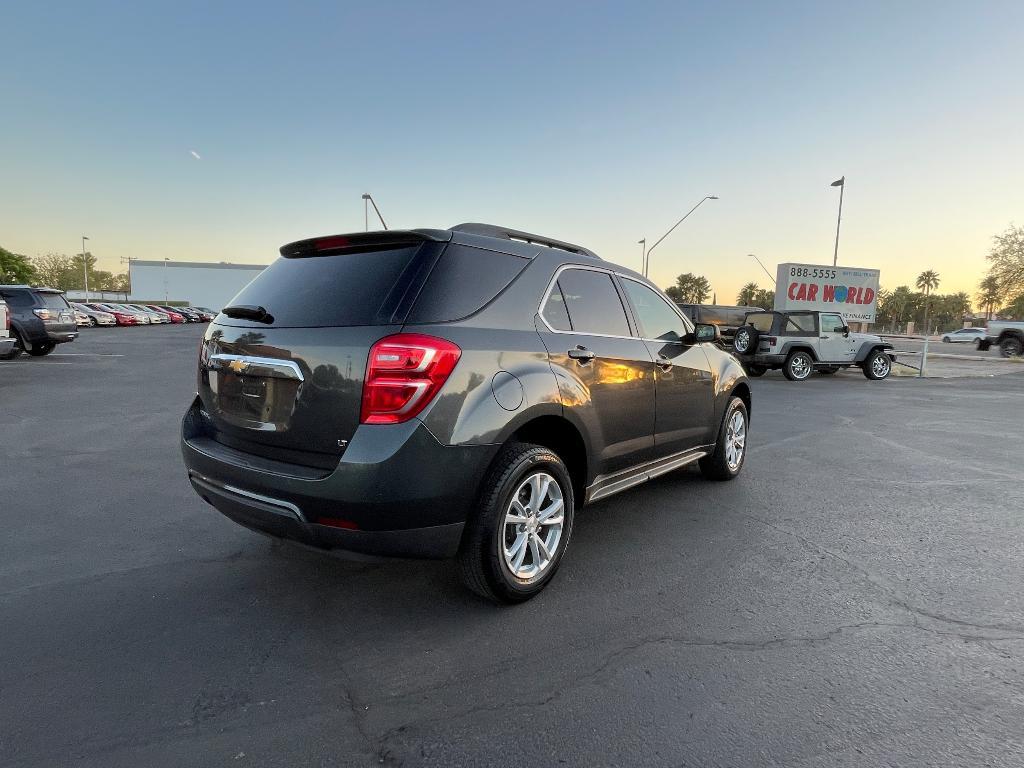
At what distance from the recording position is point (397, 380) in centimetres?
247

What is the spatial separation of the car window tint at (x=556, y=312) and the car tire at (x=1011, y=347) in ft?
110

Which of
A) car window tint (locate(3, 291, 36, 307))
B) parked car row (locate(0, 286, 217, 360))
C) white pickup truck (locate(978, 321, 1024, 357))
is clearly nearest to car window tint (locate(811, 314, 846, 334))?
white pickup truck (locate(978, 321, 1024, 357))

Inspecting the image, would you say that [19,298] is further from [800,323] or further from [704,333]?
[800,323]

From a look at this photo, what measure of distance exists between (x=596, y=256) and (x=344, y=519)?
2473 millimetres

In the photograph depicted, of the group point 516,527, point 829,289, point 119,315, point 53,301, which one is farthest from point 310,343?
point 119,315

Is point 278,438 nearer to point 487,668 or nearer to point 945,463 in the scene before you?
point 487,668

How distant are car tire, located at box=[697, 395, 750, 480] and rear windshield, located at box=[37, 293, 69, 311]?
54.7 feet

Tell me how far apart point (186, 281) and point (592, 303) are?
86297mm

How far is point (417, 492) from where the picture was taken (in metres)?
2.48

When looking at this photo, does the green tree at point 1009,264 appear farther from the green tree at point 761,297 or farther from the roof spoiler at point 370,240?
the roof spoiler at point 370,240

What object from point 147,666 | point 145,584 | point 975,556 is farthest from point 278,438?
point 975,556

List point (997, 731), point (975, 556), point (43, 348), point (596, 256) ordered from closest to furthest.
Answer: point (997, 731), point (975, 556), point (596, 256), point (43, 348)

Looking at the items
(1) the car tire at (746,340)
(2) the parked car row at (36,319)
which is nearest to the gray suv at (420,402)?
(1) the car tire at (746,340)

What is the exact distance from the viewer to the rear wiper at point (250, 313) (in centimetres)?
295
